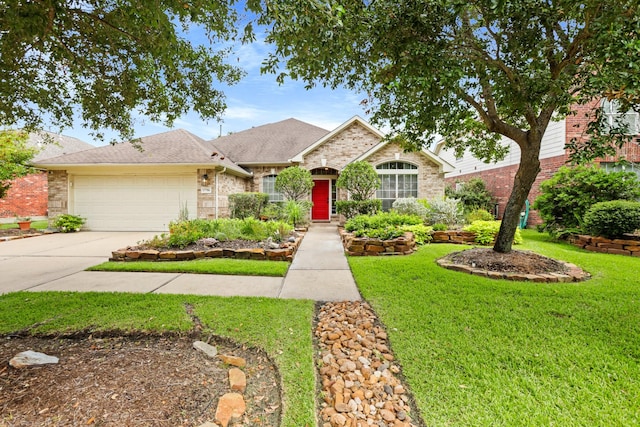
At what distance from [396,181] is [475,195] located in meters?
4.66

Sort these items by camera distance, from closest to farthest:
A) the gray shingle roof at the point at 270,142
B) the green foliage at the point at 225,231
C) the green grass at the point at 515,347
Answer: the green grass at the point at 515,347, the green foliage at the point at 225,231, the gray shingle roof at the point at 270,142

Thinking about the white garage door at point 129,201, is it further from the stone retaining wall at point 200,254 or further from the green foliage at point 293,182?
the stone retaining wall at point 200,254

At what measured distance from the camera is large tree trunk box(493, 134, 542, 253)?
17.8ft

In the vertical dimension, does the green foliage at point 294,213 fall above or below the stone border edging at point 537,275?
above

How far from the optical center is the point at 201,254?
6.54 metres

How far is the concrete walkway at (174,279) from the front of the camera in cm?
438

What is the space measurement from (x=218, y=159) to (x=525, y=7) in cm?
1101

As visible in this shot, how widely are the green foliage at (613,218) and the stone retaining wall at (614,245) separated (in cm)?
19

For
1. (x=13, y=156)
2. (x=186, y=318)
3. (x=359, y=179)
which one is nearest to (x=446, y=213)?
(x=359, y=179)

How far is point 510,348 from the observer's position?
2.70m

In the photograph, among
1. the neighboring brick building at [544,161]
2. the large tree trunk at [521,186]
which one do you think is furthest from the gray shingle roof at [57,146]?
the neighboring brick building at [544,161]

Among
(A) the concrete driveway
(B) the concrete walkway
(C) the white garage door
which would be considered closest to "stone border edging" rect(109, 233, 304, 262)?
(B) the concrete walkway

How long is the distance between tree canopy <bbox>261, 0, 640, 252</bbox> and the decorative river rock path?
117 inches

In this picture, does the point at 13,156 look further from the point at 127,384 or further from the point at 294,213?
the point at 127,384
